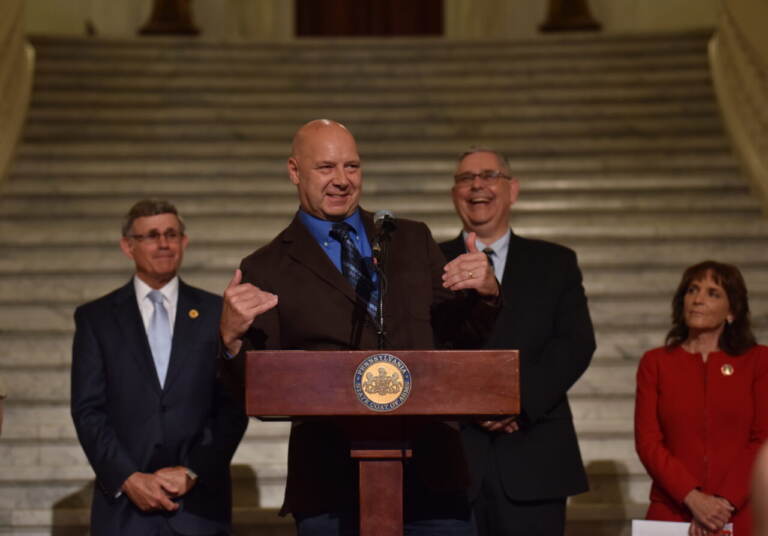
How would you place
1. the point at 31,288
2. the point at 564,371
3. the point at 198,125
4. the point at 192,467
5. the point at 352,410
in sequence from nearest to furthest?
the point at 352,410, the point at 564,371, the point at 192,467, the point at 31,288, the point at 198,125

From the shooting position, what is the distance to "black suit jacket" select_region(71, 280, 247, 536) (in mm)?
3877

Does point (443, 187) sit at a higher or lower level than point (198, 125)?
lower

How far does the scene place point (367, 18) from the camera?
14.3 m

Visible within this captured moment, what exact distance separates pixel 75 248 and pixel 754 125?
4.27m

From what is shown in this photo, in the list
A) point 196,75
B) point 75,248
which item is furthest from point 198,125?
point 75,248

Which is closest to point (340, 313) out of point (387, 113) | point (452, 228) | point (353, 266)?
point (353, 266)

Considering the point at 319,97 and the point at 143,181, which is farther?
the point at 319,97

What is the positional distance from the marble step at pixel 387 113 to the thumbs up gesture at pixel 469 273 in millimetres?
5818

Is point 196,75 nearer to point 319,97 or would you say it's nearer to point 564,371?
point 319,97

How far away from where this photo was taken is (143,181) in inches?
301

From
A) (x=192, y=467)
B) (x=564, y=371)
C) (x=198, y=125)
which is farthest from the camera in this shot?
→ (x=198, y=125)

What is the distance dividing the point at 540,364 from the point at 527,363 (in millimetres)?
43

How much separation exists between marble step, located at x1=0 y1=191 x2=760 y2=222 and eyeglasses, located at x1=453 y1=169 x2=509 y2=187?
317 cm

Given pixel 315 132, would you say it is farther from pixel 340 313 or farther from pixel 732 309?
pixel 732 309
